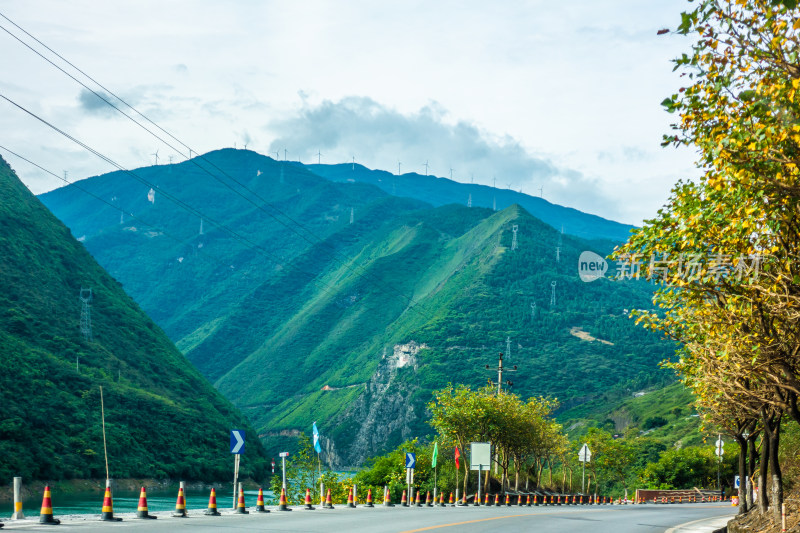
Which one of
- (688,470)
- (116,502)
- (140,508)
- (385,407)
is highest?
(385,407)

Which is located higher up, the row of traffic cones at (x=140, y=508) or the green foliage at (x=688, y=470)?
the row of traffic cones at (x=140, y=508)

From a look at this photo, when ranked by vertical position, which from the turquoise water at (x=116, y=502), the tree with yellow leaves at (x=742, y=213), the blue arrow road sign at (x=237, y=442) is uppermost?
the tree with yellow leaves at (x=742, y=213)

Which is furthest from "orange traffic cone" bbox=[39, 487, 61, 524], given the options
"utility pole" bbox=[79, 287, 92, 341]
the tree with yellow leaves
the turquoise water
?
"utility pole" bbox=[79, 287, 92, 341]

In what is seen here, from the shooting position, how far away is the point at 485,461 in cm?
4638

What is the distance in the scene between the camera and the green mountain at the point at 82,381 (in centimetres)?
8244

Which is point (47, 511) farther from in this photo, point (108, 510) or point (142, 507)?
point (142, 507)

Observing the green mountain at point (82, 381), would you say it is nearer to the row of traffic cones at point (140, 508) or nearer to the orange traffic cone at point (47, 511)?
the row of traffic cones at point (140, 508)

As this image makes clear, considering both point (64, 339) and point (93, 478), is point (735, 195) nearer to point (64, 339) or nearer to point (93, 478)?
point (93, 478)

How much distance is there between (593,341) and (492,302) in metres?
27.2

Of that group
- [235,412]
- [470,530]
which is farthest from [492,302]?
[470,530]

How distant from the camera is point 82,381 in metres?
93.2

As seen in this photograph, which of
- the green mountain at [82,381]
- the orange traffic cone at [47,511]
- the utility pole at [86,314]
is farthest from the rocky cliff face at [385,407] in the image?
the orange traffic cone at [47,511]

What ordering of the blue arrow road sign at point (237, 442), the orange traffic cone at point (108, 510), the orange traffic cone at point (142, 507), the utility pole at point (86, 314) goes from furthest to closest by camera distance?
the utility pole at point (86, 314) < the blue arrow road sign at point (237, 442) < the orange traffic cone at point (142, 507) < the orange traffic cone at point (108, 510)

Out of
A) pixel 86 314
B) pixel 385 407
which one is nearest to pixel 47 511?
pixel 86 314
